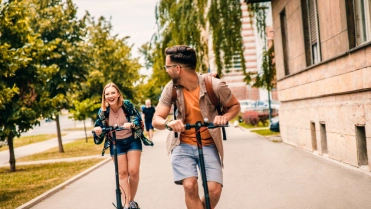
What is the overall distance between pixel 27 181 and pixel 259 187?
6.11 metres

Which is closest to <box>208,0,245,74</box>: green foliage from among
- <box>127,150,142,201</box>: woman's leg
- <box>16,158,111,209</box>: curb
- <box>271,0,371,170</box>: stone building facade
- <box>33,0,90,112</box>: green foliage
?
<box>271,0,371,170</box>: stone building facade

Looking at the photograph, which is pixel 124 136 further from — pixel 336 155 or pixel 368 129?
pixel 336 155

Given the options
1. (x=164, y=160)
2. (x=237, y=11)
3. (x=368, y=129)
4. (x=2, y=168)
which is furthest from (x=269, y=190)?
(x=237, y=11)

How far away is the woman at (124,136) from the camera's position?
6723 millimetres

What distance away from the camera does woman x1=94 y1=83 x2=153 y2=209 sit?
672 centimetres

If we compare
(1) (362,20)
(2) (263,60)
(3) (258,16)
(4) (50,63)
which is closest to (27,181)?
(1) (362,20)

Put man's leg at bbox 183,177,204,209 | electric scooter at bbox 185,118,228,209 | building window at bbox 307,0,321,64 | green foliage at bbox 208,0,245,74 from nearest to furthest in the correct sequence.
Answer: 1. electric scooter at bbox 185,118,228,209
2. man's leg at bbox 183,177,204,209
3. building window at bbox 307,0,321,64
4. green foliage at bbox 208,0,245,74

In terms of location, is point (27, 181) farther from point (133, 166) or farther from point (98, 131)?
point (98, 131)

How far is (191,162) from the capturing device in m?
4.45

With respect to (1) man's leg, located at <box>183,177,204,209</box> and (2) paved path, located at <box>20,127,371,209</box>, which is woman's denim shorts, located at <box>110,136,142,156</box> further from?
(1) man's leg, located at <box>183,177,204,209</box>

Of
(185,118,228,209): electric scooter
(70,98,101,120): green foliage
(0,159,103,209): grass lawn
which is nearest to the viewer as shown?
(185,118,228,209): electric scooter

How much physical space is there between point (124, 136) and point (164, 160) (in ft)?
24.6

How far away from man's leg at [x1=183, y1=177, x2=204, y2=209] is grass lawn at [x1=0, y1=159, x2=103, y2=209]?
492 centimetres

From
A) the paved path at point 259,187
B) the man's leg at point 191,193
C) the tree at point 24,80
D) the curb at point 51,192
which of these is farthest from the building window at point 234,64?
the man's leg at point 191,193
